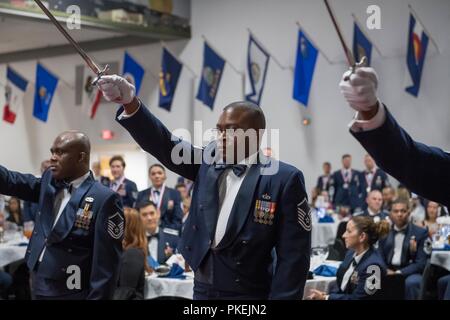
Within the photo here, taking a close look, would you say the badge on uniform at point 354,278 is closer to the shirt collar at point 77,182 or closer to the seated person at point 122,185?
the shirt collar at point 77,182

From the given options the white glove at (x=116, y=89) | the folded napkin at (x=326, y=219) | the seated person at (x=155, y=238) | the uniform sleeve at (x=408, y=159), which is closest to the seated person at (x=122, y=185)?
the seated person at (x=155, y=238)

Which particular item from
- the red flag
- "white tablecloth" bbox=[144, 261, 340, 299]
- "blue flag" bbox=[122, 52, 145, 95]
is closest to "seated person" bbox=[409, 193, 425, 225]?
"white tablecloth" bbox=[144, 261, 340, 299]

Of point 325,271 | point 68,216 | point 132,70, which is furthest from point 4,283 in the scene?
point 132,70

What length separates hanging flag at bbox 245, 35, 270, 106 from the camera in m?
15.4

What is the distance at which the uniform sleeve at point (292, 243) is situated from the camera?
3061 millimetres

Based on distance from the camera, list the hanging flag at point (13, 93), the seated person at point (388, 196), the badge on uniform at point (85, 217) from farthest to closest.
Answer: the hanging flag at point (13, 93) → the seated person at point (388, 196) → the badge on uniform at point (85, 217)

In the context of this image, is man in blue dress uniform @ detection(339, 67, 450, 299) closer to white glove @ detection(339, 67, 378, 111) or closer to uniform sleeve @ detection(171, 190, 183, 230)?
white glove @ detection(339, 67, 378, 111)

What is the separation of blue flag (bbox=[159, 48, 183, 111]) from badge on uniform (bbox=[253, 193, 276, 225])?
13358 millimetres

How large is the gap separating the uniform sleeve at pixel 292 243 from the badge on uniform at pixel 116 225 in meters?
1.13

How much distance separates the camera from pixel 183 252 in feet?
10.5

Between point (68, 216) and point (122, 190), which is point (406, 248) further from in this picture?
point (68, 216)

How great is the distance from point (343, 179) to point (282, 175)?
39.1 feet
